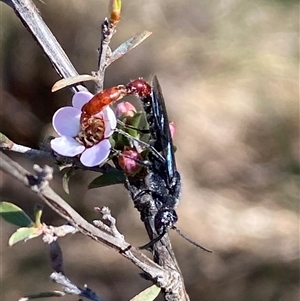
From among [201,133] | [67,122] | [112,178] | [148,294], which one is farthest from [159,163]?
[201,133]

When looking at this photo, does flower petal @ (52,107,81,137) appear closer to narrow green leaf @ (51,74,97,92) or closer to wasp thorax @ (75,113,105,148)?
wasp thorax @ (75,113,105,148)

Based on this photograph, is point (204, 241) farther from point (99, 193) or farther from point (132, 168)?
point (132, 168)

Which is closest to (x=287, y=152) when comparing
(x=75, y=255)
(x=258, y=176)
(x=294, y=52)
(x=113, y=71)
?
(x=258, y=176)

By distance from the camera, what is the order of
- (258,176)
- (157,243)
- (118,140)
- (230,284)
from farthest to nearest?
(258,176), (230,284), (118,140), (157,243)

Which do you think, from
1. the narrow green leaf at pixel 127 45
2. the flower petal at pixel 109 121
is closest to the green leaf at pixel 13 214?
the flower petal at pixel 109 121

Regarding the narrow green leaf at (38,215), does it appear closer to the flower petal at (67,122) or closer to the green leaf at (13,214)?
the green leaf at (13,214)

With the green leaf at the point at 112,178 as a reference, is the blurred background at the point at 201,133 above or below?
above

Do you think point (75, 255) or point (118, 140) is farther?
point (75, 255)

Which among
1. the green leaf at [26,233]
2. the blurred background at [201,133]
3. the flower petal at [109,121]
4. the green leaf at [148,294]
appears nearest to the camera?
the green leaf at [26,233]
